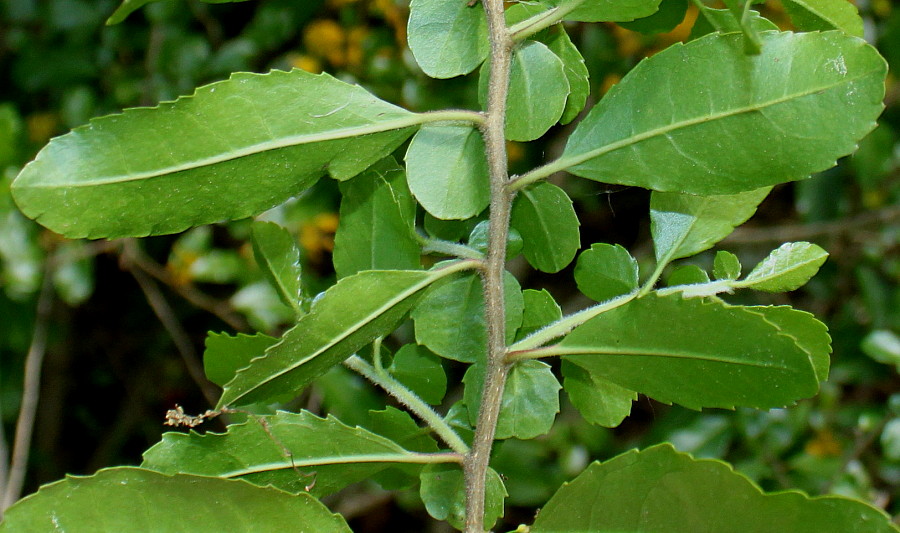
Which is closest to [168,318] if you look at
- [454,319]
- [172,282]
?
[172,282]

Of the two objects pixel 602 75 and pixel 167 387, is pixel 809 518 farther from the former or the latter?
pixel 167 387

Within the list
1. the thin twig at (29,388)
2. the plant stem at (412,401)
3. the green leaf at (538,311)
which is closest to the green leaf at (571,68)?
the green leaf at (538,311)

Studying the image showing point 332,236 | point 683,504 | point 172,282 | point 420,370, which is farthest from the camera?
point 332,236

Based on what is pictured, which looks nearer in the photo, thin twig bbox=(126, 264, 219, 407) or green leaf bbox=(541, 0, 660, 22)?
green leaf bbox=(541, 0, 660, 22)

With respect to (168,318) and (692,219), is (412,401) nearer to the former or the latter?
(692,219)

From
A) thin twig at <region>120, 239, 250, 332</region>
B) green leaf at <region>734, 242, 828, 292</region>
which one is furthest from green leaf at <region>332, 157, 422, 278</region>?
thin twig at <region>120, 239, 250, 332</region>

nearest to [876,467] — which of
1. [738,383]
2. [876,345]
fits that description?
[876,345]

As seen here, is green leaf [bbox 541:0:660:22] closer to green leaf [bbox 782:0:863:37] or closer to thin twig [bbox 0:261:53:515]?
green leaf [bbox 782:0:863:37]
